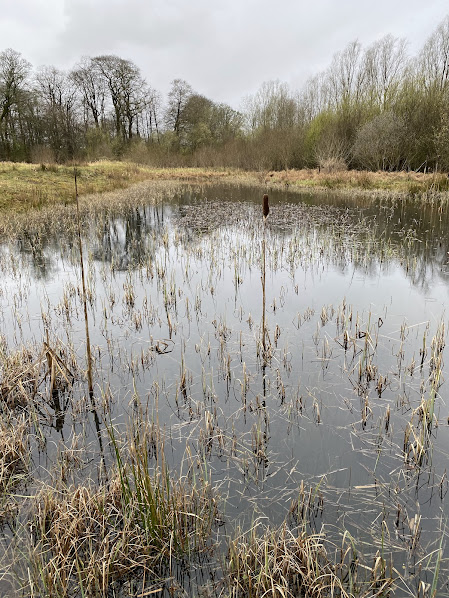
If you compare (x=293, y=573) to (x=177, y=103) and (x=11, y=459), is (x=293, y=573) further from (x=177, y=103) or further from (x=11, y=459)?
(x=177, y=103)

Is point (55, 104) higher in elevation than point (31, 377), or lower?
higher

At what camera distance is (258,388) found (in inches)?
138

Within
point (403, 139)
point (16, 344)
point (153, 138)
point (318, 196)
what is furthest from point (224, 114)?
point (16, 344)

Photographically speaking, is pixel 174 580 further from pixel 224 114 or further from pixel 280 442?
pixel 224 114

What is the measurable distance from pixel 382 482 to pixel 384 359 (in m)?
1.76

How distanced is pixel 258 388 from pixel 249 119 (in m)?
42.9

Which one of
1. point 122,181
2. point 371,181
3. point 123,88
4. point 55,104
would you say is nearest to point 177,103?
point 123,88

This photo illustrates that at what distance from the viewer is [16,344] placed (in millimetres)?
4234

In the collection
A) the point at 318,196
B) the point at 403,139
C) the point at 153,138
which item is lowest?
the point at 318,196

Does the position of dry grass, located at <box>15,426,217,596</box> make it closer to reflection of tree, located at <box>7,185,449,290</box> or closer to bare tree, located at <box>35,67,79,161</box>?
reflection of tree, located at <box>7,185,449,290</box>

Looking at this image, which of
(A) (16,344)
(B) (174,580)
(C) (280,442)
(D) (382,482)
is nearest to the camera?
(B) (174,580)

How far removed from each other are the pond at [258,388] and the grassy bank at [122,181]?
26.3 feet

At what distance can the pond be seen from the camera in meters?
2.17

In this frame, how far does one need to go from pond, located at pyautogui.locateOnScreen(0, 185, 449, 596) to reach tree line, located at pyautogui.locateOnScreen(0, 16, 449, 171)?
1417 cm
